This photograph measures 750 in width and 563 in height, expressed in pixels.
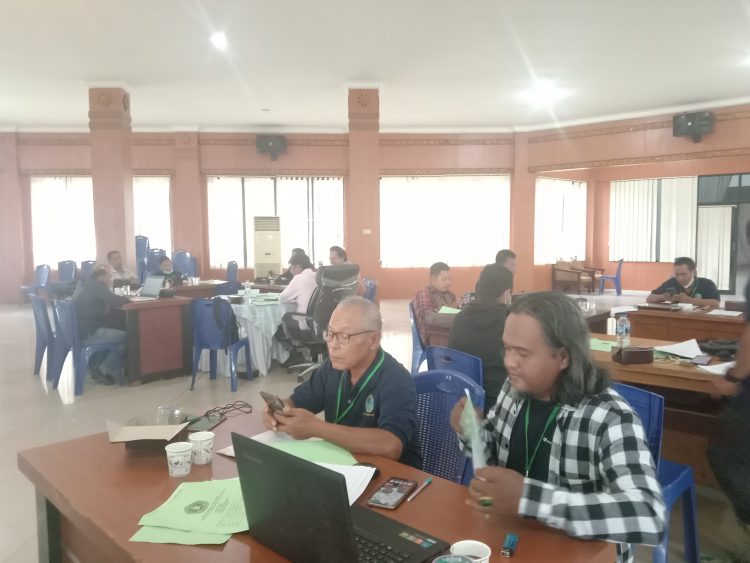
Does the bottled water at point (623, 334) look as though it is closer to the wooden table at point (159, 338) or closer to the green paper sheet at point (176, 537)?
the green paper sheet at point (176, 537)

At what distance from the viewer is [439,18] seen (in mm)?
5879

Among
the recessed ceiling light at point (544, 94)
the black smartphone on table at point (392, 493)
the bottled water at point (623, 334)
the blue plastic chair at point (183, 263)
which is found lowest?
the black smartphone on table at point (392, 493)

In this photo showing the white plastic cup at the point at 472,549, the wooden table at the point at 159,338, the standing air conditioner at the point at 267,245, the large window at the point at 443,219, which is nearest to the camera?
the white plastic cup at the point at 472,549

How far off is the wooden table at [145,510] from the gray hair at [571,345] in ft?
1.17

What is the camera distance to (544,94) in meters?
9.12

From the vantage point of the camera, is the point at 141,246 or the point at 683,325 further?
the point at 141,246

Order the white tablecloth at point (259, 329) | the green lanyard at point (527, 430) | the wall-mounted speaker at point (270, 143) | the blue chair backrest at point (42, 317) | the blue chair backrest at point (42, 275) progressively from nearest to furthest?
the green lanyard at point (527, 430) → the blue chair backrest at point (42, 317) → the white tablecloth at point (259, 329) → the blue chair backrest at point (42, 275) → the wall-mounted speaker at point (270, 143)

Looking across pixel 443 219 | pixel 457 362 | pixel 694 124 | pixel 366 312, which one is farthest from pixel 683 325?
pixel 443 219

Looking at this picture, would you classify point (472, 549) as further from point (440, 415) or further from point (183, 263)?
point (183, 263)

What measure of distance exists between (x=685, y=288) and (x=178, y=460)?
18.6 ft

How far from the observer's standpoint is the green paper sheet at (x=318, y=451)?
5.65 feet

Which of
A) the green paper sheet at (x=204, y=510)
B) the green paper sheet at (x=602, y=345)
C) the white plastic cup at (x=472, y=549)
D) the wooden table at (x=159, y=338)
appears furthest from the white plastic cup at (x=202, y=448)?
the wooden table at (x=159, y=338)

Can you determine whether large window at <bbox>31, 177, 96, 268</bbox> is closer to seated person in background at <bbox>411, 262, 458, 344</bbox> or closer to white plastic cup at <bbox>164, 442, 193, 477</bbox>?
seated person in background at <bbox>411, 262, 458, 344</bbox>

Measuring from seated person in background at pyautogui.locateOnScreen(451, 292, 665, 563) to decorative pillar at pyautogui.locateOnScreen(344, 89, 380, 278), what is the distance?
6687 millimetres
